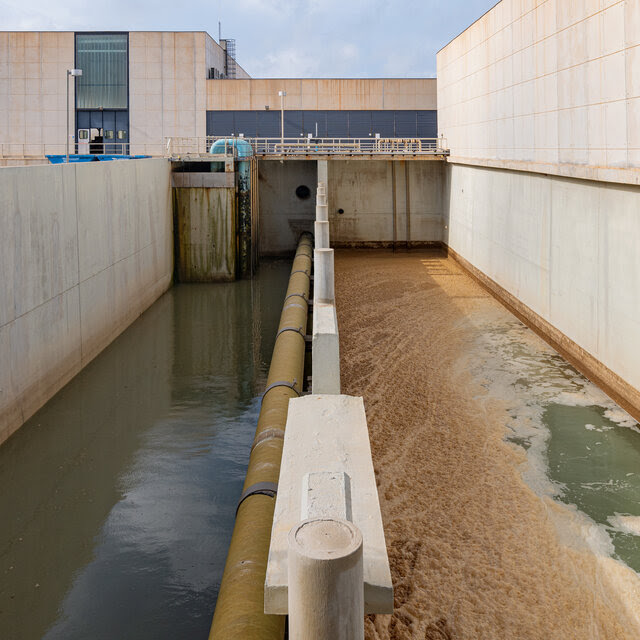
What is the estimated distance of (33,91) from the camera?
40.2 m

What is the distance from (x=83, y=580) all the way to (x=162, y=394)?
6.47m

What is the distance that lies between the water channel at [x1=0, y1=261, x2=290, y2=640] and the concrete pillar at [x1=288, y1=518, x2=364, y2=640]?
17.1ft

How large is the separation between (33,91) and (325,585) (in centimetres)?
4317

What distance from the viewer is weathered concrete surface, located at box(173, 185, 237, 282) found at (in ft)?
86.0

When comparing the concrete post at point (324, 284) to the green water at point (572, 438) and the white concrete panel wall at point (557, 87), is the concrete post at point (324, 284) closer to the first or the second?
the green water at point (572, 438)

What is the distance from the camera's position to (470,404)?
11656mm

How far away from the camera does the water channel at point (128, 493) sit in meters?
7.36

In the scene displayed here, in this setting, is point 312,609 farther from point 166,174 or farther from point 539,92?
point 166,174

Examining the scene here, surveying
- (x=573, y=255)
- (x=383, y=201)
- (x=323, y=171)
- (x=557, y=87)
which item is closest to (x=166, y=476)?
(x=573, y=255)

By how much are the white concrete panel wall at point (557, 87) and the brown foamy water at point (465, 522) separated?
174 inches

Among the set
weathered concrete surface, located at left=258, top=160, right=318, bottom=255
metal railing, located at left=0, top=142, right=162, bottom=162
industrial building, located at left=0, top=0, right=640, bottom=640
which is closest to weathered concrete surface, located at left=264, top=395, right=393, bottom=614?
industrial building, located at left=0, top=0, right=640, bottom=640

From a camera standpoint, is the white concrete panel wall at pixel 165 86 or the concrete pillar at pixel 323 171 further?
the white concrete panel wall at pixel 165 86

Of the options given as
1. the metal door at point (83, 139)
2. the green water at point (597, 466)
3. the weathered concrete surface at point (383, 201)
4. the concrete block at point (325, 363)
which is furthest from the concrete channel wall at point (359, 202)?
the concrete block at point (325, 363)

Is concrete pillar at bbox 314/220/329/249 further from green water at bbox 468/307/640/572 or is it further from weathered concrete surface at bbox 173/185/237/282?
weathered concrete surface at bbox 173/185/237/282
